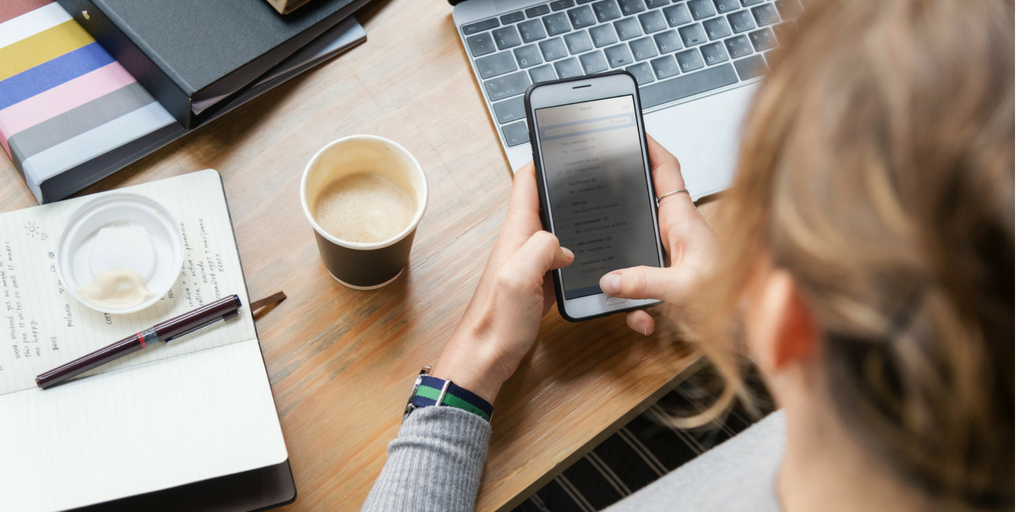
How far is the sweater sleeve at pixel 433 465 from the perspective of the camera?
48cm

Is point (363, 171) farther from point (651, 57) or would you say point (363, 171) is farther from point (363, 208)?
point (651, 57)

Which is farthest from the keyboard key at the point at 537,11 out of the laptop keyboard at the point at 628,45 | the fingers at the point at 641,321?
the fingers at the point at 641,321

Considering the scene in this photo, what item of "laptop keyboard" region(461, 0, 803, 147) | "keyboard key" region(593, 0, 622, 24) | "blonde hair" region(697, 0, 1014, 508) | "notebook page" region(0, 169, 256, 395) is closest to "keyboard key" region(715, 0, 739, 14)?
"laptop keyboard" region(461, 0, 803, 147)

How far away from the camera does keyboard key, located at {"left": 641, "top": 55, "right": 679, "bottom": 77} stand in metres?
0.63

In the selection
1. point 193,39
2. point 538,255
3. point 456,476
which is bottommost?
point 456,476

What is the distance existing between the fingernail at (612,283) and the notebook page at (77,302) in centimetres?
31

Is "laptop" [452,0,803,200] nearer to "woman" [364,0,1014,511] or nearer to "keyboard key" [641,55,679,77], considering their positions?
"keyboard key" [641,55,679,77]

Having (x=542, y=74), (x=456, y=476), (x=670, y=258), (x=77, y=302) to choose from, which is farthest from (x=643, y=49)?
(x=77, y=302)

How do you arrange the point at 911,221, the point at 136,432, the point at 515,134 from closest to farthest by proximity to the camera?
1. the point at 911,221
2. the point at 136,432
3. the point at 515,134

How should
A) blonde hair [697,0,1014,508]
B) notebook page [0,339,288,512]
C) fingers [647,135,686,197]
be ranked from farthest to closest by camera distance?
1. fingers [647,135,686,197]
2. notebook page [0,339,288,512]
3. blonde hair [697,0,1014,508]

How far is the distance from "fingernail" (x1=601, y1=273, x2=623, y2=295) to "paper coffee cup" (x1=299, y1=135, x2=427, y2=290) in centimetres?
17

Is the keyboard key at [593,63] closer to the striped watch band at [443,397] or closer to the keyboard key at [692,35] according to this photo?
the keyboard key at [692,35]

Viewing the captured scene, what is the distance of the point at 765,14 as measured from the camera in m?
0.67

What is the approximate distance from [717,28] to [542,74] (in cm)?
21
